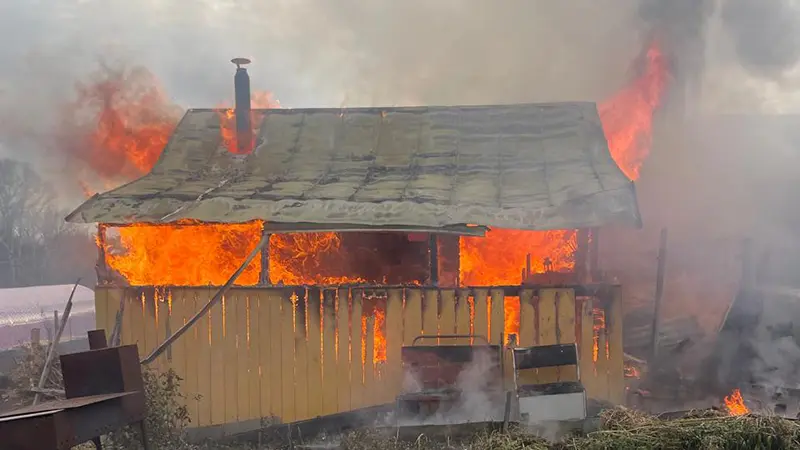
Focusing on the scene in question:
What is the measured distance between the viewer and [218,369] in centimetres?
932

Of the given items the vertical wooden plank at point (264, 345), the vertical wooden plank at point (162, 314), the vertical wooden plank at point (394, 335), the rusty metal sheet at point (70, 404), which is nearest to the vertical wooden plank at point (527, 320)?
the vertical wooden plank at point (394, 335)

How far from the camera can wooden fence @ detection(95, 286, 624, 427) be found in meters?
8.88

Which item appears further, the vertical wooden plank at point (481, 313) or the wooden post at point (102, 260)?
the wooden post at point (102, 260)

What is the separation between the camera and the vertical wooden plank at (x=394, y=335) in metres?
9.00

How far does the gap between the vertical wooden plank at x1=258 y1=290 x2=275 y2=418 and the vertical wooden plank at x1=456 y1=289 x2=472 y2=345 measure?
118 inches

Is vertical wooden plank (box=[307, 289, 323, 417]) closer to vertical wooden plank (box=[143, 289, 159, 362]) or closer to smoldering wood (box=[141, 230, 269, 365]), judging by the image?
smoldering wood (box=[141, 230, 269, 365])

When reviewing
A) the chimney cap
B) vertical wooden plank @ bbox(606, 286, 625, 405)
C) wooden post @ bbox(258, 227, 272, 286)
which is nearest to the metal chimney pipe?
the chimney cap

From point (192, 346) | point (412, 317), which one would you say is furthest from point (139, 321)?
point (412, 317)

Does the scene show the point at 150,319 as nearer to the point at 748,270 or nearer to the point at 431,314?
the point at 431,314

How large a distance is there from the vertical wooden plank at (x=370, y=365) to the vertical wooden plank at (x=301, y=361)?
968mm

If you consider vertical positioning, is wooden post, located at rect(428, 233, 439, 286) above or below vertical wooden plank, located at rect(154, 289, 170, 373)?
above

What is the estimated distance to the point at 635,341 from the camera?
12.6 metres

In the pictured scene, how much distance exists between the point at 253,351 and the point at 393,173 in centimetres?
393

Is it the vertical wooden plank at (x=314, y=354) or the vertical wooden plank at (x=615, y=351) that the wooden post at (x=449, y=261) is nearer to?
the vertical wooden plank at (x=314, y=354)
